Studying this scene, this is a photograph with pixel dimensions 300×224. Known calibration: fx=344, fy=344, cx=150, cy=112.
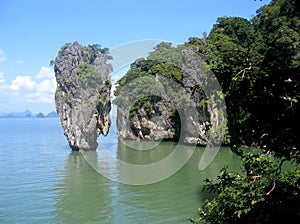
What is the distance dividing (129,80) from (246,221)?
32.1m

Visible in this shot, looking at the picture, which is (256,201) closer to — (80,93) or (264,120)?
(264,120)

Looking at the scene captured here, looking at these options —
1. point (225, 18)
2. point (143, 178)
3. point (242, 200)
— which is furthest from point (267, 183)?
point (225, 18)

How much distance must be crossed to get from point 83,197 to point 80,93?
552 inches

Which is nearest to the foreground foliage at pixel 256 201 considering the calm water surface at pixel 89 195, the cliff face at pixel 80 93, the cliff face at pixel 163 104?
the calm water surface at pixel 89 195

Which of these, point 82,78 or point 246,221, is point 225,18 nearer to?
point 82,78

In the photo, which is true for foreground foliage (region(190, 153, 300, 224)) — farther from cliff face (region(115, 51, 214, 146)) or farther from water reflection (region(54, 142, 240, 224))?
cliff face (region(115, 51, 214, 146))

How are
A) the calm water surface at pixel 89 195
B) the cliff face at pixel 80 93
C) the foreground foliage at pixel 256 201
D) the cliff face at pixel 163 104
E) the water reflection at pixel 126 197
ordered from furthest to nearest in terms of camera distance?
1. the cliff face at pixel 163 104
2. the cliff face at pixel 80 93
3. the calm water surface at pixel 89 195
4. the water reflection at pixel 126 197
5. the foreground foliage at pixel 256 201

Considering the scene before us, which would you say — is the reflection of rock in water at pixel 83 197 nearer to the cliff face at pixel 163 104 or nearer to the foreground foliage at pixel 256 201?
the foreground foliage at pixel 256 201

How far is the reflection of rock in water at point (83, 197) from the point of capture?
10836mm

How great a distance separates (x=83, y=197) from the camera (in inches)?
520

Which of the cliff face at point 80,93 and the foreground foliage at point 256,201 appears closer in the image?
the foreground foliage at point 256,201

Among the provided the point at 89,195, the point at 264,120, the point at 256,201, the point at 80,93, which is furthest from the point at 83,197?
the point at 80,93

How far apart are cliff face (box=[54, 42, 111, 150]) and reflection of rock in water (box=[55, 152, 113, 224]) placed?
22.0 ft

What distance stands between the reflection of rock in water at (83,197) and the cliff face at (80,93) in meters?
6.70
